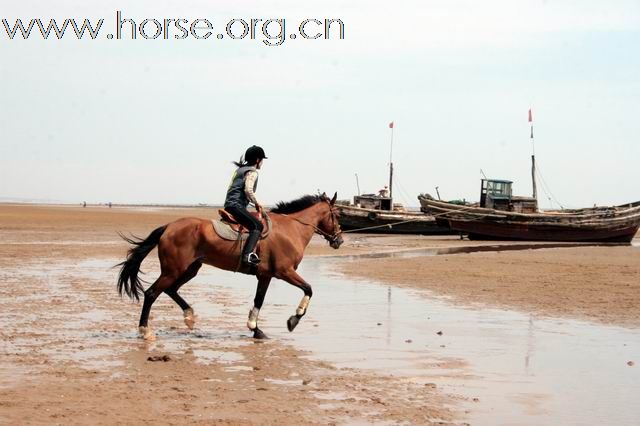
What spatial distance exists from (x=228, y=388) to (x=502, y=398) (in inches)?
97.1

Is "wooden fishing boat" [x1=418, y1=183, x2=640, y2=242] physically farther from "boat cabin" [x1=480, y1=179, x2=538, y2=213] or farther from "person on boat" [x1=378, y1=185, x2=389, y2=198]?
"person on boat" [x1=378, y1=185, x2=389, y2=198]

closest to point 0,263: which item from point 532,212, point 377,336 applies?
point 377,336

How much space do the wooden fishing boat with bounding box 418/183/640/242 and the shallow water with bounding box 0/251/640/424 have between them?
1009 inches

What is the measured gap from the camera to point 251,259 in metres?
11.3

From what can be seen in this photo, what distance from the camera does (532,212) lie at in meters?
43.5

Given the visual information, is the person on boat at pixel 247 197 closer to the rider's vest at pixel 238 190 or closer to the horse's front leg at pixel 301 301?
the rider's vest at pixel 238 190

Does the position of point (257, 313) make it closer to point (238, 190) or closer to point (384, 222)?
point (238, 190)

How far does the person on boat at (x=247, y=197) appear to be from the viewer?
11.4 metres

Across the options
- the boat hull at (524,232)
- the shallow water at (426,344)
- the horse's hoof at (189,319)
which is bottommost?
the boat hull at (524,232)

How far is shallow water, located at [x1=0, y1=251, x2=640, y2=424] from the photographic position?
7.86 metres

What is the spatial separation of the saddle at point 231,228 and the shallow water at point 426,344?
1.31 meters

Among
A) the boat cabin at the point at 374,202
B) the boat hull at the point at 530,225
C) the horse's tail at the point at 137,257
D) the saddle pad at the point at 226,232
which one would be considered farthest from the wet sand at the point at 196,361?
the boat cabin at the point at 374,202

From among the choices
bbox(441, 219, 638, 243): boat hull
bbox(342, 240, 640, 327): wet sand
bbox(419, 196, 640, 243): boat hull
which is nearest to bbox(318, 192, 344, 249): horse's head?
bbox(342, 240, 640, 327): wet sand

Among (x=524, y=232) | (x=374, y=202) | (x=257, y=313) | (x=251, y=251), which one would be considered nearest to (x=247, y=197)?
(x=251, y=251)
